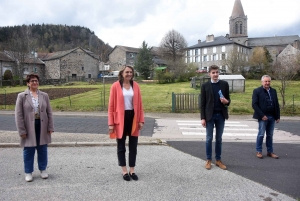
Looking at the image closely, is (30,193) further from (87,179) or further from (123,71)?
(123,71)

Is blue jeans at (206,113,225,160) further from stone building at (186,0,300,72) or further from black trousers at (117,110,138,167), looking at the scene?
stone building at (186,0,300,72)

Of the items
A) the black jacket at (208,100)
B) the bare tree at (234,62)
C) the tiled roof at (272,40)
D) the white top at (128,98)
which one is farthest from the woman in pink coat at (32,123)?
the tiled roof at (272,40)

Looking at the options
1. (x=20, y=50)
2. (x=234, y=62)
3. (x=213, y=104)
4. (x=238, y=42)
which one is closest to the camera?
(x=213, y=104)

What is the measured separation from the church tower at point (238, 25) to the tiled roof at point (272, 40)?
10.0ft

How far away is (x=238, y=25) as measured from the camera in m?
97.1

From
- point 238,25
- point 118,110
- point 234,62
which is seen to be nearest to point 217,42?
point 238,25

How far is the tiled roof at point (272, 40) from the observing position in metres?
94.7

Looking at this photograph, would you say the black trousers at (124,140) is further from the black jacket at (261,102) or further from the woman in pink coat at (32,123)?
the black jacket at (261,102)

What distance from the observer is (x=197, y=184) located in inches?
178

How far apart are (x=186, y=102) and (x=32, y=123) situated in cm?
1244

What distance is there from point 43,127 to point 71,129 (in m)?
5.70

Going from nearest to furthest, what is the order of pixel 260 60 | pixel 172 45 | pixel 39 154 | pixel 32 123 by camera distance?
pixel 32 123 → pixel 39 154 → pixel 260 60 → pixel 172 45

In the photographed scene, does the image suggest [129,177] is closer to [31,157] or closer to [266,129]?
[31,157]

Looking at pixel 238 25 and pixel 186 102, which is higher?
pixel 238 25
